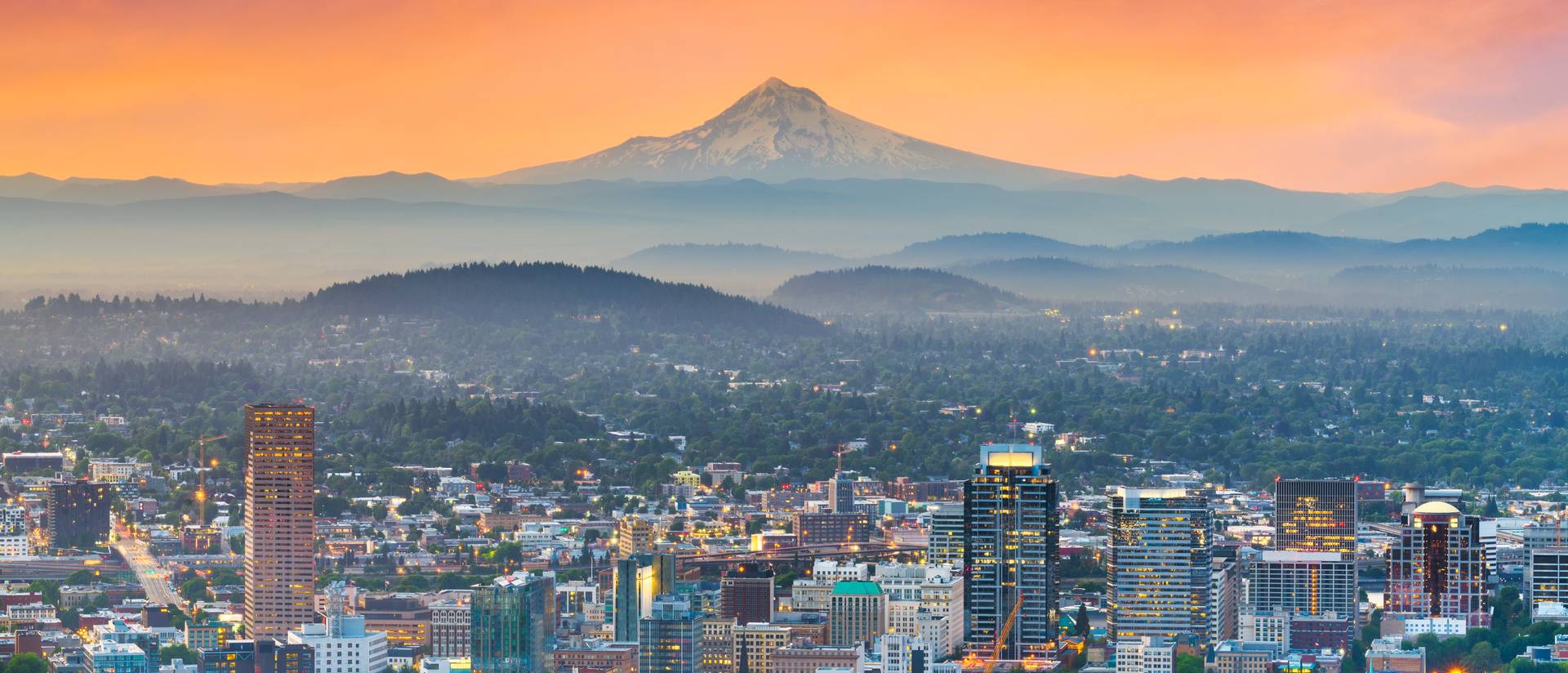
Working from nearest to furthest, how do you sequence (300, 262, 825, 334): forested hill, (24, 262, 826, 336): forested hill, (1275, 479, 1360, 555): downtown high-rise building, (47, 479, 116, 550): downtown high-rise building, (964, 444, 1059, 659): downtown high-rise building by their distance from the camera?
(964, 444, 1059, 659): downtown high-rise building, (1275, 479, 1360, 555): downtown high-rise building, (47, 479, 116, 550): downtown high-rise building, (24, 262, 826, 336): forested hill, (300, 262, 825, 334): forested hill

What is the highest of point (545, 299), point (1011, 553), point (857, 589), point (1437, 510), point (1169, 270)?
point (1169, 270)

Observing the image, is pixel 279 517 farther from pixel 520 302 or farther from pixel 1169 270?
pixel 1169 270

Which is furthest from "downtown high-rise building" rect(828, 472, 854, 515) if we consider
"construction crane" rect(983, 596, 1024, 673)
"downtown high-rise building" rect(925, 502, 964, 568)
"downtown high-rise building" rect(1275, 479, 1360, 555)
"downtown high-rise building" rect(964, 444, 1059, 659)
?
"construction crane" rect(983, 596, 1024, 673)

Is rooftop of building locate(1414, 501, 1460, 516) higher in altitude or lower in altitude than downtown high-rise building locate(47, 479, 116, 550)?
higher

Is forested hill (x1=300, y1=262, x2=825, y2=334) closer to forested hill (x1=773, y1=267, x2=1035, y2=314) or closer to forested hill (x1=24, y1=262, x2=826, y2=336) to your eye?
forested hill (x1=24, y1=262, x2=826, y2=336)

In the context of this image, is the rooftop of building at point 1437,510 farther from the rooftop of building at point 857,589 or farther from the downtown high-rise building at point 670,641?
the downtown high-rise building at point 670,641

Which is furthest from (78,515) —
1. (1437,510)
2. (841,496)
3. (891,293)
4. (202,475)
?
(891,293)

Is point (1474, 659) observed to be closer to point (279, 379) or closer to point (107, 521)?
point (107, 521)
